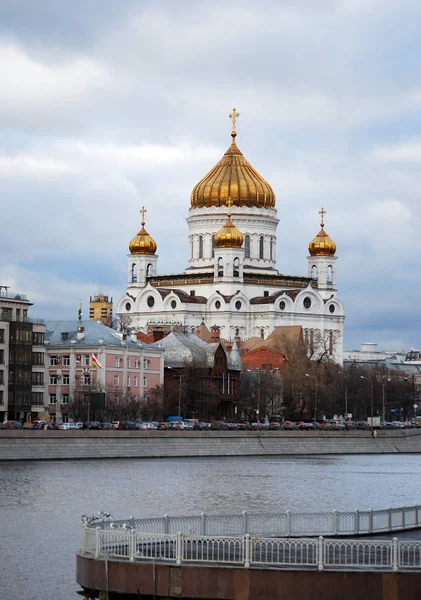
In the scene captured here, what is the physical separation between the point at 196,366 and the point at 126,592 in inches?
2884

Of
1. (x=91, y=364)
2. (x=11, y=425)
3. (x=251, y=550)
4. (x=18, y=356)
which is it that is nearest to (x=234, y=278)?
(x=91, y=364)

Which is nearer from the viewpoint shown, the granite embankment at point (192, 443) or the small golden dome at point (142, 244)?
the granite embankment at point (192, 443)

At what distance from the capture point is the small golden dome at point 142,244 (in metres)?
135

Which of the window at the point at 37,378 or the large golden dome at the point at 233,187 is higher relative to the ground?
the large golden dome at the point at 233,187

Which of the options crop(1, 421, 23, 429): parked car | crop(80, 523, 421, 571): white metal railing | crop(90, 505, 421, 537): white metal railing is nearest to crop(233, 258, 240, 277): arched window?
crop(1, 421, 23, 429): parked car

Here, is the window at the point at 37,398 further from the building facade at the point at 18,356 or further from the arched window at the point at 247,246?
the arched window at the point at 247,246

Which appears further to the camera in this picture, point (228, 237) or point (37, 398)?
point (228, 237)

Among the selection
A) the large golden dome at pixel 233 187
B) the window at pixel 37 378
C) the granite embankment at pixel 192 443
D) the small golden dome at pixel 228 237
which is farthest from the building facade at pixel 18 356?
the large golden dome at pixel 233 187

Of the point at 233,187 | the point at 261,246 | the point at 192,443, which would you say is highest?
the point at 233,187

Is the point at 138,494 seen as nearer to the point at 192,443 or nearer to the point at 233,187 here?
the point at 192,443

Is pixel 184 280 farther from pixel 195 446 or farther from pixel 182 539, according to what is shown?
pixel 182 539

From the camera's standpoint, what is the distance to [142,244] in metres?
135

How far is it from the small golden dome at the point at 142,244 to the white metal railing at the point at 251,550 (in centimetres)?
11261

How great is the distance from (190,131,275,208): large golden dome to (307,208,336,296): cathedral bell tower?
202 inches
